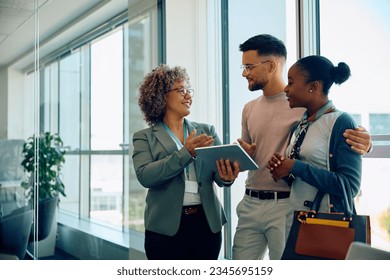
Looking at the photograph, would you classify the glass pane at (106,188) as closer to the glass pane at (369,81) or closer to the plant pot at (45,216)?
the plant pot at (45,216)

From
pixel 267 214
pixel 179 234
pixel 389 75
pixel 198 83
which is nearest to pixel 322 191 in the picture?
pixel 267 214

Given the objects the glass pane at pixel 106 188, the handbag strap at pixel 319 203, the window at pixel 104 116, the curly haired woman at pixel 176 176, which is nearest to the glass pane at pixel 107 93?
the window at pixel 104 116

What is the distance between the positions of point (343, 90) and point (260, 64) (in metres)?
0.53

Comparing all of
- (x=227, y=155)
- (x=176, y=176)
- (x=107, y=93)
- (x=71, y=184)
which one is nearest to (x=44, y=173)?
(x=71, y=184)

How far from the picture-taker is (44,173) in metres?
3.16

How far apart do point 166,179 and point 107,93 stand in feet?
5.39

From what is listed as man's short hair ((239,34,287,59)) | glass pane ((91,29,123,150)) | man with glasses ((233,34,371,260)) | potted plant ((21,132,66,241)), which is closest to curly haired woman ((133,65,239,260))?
man with glasses ((233,34,371,260))

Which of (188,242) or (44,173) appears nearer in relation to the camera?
(188,242)

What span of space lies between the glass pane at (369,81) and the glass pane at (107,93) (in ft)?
5.42

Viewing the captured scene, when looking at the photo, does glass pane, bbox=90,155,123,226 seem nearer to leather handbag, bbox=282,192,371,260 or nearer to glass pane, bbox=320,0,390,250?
glass pane, bbox=320,0,390,250

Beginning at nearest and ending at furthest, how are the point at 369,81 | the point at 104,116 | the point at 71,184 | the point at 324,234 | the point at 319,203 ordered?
the point at 324,234 → the point at 319,203 → the point at 369,81 → the point at 71,184 → the point at 104,116

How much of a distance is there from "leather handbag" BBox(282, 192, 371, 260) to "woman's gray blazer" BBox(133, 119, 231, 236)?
413mm

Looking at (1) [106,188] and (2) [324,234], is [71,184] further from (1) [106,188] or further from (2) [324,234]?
(2) [324,234]

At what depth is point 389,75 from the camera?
225 centimetres
